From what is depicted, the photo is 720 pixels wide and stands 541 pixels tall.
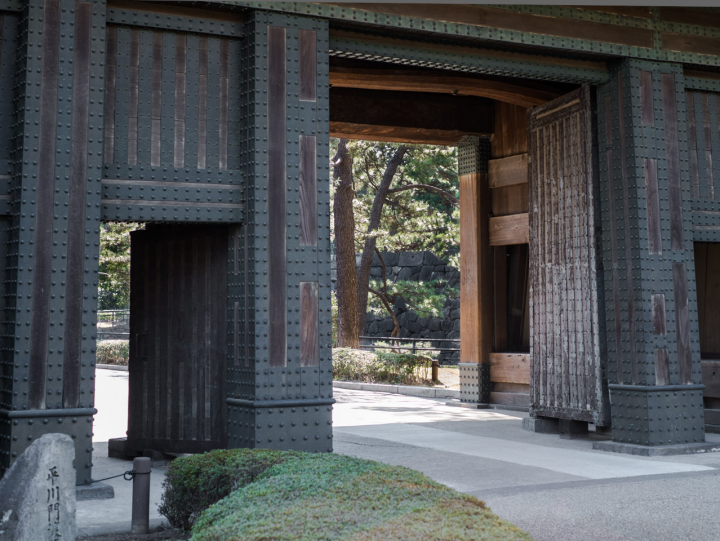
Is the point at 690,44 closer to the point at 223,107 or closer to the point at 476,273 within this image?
the point at 476,273

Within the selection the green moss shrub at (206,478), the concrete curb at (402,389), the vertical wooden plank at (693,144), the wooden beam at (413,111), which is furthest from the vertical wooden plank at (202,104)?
the concrete curb at (402,389)

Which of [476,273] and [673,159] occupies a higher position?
[673,159]

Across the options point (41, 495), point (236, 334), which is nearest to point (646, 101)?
point (236, 334)

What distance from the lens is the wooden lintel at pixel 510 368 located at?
13.3 metres

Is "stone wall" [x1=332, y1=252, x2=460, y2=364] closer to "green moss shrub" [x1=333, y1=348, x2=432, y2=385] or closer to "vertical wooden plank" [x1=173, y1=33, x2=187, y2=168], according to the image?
"green moss shrub" [x1=333, y1=348, x2=432, y2=385]

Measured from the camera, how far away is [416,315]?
98.4 ft

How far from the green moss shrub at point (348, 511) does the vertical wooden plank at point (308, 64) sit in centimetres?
446

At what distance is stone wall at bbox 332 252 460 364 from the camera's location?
2895cm

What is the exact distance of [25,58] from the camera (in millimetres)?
6820

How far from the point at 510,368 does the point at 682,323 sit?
430 centimetres

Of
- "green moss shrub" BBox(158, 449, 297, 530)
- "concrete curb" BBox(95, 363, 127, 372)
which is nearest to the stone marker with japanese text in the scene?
"green moss shrub" BBox(158, 449, 297, 530)

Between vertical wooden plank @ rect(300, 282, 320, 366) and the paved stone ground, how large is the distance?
1.62m

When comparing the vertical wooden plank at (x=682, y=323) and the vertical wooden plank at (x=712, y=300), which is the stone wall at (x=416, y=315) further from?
the vertical wooden plank at (x=682, y=323)

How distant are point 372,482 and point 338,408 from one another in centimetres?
1075
